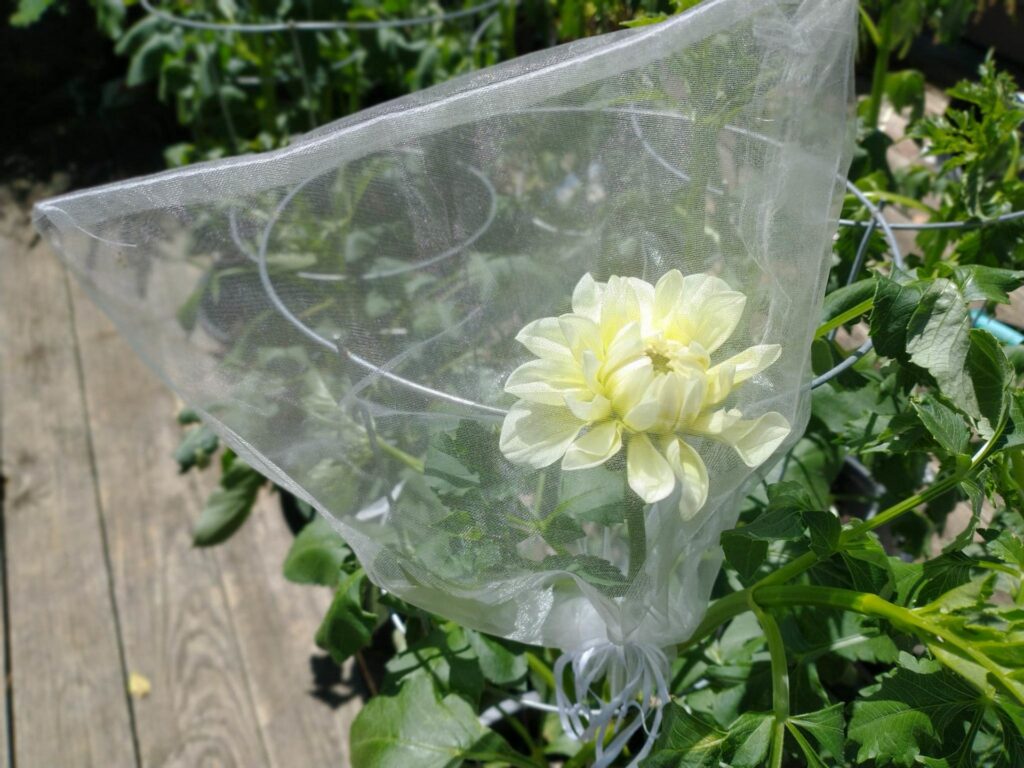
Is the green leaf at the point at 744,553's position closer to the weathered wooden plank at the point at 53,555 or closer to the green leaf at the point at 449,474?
the green leaf at the point at 449,474

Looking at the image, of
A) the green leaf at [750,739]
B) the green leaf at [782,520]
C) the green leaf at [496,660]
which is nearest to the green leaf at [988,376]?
the green leaf at [782,520]

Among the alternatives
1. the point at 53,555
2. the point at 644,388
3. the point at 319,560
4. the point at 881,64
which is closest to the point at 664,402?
the point at 644,388

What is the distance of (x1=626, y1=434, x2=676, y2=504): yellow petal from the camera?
1.52 ft

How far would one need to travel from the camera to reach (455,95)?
54cm

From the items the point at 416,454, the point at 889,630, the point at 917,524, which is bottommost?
the point at 917,524

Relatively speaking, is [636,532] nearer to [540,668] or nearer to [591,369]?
[591,369]

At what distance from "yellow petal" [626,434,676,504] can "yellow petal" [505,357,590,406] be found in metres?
0.04

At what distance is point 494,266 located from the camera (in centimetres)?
62

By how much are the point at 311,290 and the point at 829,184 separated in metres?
0.36

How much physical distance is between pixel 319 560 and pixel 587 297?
467 mm

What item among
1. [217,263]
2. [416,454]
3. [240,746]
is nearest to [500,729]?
[240,746]

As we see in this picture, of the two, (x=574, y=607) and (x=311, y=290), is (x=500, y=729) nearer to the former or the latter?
(x=574, y=607)

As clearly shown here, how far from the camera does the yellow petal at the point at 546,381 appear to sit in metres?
0.49

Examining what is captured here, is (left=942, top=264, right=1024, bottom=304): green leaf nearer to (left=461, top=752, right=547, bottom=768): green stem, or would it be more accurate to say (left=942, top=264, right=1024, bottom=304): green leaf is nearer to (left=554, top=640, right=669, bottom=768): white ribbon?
(left=554, top=640, right=669, bottom=768): white ribbon
